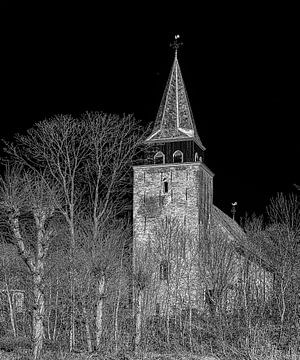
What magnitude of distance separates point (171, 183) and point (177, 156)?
1957 millimetres

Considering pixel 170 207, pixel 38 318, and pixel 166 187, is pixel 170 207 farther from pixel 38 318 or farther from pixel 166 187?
pixel 38 318

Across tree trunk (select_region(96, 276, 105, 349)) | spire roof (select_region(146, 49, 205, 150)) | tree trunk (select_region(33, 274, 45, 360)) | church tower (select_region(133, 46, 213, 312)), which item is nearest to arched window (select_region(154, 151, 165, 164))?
church tower (select_region(133, 46, 213, 312))

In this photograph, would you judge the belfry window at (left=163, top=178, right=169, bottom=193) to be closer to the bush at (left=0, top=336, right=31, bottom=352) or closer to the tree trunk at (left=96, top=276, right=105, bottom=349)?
the tree trunk at (left=96, top=276, right=105, bottom=349)

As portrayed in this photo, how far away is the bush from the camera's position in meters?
25.7

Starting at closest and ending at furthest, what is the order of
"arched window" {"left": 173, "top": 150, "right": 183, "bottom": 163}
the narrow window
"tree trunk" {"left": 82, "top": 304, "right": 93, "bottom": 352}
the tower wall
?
1. "tree trunk" {"left": 82, "top": 304, "right": 93, "bottom": 352}
2. the tower wall
3. the narrow window
4. "arched window" {"left": 173, "top": 150, "right": 183, "bottom": 163}

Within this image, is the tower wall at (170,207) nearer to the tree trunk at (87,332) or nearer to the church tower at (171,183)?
the church tower at (171,183)

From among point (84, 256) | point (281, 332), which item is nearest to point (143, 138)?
point (84, 256)

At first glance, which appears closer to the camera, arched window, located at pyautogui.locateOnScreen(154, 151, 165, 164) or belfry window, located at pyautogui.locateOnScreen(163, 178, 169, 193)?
belfry window, located at pyautogui.locateOnScreen(163, 178, 169, 193)

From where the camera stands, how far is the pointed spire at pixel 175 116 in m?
45.7

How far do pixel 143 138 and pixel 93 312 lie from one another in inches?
706

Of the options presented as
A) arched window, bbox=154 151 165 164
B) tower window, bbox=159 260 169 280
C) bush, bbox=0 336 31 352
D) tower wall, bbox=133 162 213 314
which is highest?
arched window, bbox=154 151 165 164

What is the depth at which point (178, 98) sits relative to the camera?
47.3m

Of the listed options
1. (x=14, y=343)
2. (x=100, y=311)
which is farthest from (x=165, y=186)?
(x=14, y=343)

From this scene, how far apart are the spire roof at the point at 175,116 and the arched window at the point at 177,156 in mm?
900
